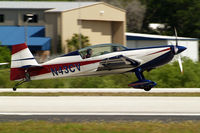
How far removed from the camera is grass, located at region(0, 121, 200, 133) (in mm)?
8773

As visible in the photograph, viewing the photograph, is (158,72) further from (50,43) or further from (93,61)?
(50,43)

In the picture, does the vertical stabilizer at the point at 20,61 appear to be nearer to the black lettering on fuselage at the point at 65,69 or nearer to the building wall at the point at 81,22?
the black lettering on fuselage at the point at 65,69

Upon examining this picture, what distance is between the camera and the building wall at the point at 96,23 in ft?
148

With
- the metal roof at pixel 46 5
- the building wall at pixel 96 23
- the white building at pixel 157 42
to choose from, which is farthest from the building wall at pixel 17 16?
the white building at pixel 157 42

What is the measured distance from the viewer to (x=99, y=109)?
11.9 meters

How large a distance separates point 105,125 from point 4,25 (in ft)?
137

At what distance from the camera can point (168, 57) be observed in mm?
16312

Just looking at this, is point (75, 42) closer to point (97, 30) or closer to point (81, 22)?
point (81, 22)

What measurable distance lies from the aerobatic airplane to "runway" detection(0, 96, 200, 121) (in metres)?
2.68

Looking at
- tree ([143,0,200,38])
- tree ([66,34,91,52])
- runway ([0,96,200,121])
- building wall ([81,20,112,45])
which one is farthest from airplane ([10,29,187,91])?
tree ([143,0,200,38])

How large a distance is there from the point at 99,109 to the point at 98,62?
15.5 ft

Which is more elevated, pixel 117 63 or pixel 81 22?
pixel 81 22

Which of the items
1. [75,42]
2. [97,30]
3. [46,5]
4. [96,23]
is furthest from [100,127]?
[46,5]

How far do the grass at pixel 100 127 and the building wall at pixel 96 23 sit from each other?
35212mm
